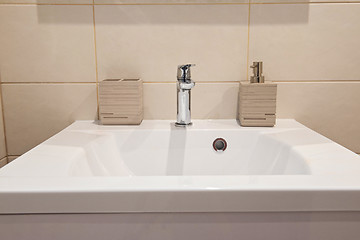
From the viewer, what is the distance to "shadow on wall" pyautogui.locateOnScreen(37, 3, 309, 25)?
0.95 metres

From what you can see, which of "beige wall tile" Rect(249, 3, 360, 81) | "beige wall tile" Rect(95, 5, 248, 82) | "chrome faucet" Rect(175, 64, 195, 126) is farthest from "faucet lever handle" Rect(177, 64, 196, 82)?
"beige wall tile" Rect(249, 3, 360, 81)

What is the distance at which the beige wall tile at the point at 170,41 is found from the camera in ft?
3.12

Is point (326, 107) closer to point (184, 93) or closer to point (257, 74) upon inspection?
point (257, 74)

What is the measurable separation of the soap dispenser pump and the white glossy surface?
0.11ft

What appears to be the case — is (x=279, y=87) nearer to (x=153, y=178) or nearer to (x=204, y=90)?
(x=204, y=90)

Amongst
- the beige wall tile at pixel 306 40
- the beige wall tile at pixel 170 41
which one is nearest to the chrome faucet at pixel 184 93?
the beige wall tile at pixel 170 41

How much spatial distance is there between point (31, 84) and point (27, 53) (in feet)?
0.30

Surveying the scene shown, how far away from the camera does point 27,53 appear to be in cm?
97

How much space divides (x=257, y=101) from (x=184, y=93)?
0.66 feet

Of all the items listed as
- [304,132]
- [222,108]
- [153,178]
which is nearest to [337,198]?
[153,178]

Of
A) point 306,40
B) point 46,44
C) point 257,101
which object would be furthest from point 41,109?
point 306,40

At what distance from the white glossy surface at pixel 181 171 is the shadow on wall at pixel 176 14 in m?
0.29

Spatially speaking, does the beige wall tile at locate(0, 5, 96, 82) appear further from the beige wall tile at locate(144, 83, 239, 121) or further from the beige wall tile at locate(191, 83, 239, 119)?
the beige wall tile at locate(191, 83, 239, 119)

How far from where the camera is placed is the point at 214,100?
3.29 feet
